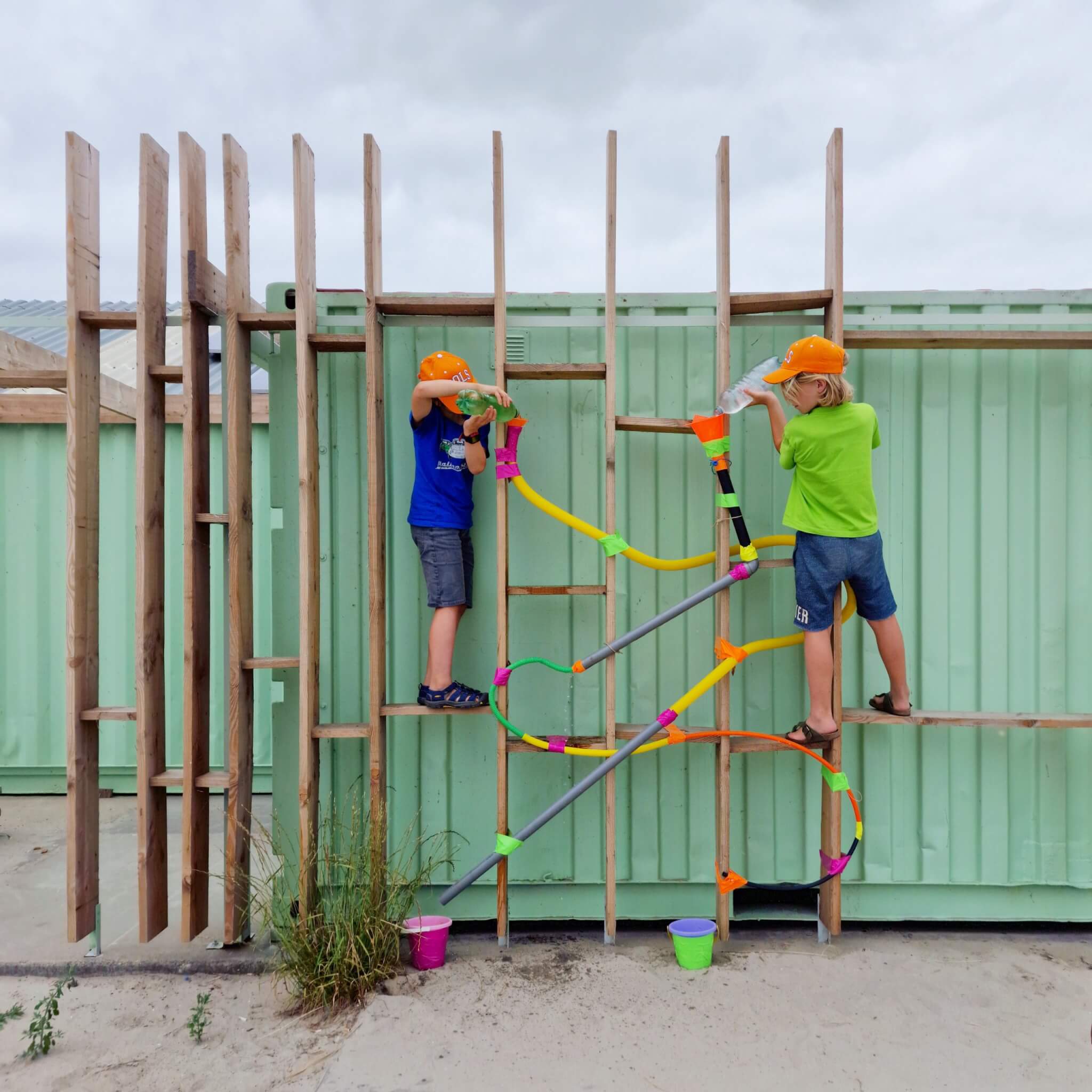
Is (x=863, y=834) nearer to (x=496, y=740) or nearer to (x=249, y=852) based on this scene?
(x=496, y=740)

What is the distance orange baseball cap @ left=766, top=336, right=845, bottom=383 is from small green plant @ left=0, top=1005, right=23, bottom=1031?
3639 millimetres

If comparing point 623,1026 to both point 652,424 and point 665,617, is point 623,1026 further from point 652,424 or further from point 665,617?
point 652,424

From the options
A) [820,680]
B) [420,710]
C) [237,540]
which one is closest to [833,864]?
[820,680]

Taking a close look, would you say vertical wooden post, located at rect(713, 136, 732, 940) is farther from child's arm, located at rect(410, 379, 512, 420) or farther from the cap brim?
child's arm, located at rect(410, 379, 512, 420)

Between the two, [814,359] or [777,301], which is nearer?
[814,359]

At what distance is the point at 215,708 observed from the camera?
5.15 metres

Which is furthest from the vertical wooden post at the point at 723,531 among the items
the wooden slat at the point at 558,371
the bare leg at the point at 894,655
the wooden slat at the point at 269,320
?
the wooden slat at the point at 269,320

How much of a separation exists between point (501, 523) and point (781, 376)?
49.7 inches

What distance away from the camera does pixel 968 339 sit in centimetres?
294

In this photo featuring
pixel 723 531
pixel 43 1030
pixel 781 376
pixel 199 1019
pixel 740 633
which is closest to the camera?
pixel 43 1030

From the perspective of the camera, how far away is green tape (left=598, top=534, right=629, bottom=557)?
2.85 metres

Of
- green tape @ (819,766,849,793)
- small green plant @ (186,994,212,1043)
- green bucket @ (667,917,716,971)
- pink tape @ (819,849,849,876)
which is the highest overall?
green tape @ (819,766,849,793)

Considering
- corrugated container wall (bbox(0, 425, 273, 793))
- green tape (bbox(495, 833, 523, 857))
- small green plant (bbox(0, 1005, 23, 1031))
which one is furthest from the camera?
corrugated container wall (bbox(0, 425, 273, 793))

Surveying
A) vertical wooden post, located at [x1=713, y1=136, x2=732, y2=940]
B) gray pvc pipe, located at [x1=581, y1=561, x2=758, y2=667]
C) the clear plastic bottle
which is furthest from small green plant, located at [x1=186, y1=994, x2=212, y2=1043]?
the clear plastic bottle
